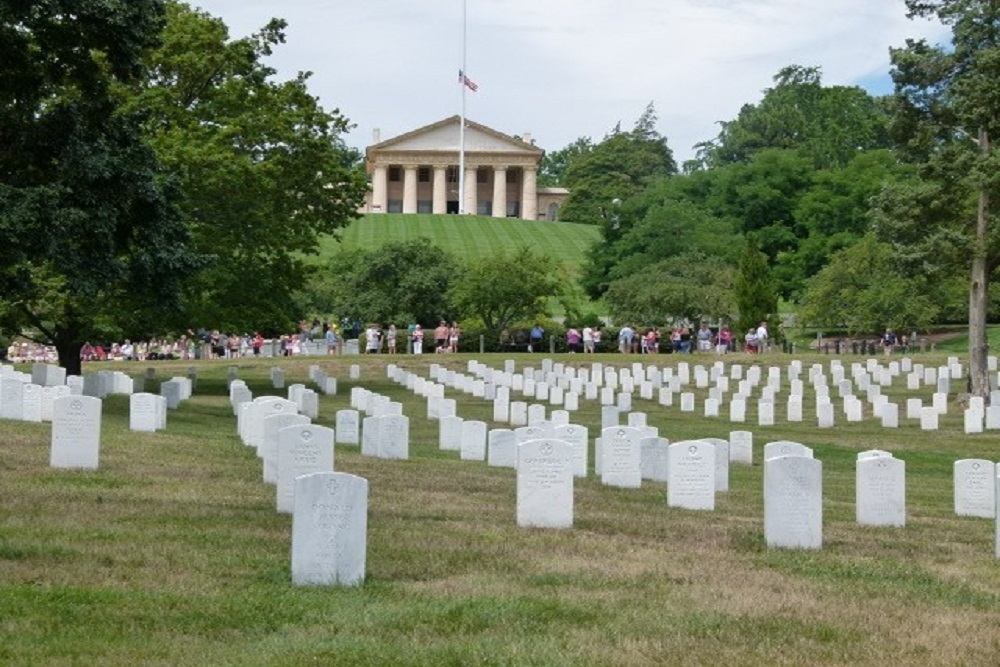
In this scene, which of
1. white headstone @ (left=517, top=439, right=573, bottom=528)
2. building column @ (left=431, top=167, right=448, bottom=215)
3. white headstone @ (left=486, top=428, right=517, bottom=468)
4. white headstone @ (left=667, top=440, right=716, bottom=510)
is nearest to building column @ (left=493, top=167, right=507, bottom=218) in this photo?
building column @ (left=431, top=167, right=448, bottom=215)

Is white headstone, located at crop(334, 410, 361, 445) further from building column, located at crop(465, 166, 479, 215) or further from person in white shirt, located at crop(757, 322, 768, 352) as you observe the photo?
building column, located at crop(465, 166, 479, 215)

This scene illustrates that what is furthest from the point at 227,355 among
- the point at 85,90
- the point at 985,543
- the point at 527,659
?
the point at 527,659

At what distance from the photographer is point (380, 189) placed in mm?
133875

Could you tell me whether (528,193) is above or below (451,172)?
below

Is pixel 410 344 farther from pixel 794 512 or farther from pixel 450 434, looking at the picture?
pixel 794 512

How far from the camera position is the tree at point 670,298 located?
63469 mm

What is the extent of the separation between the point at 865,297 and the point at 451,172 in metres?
76.8

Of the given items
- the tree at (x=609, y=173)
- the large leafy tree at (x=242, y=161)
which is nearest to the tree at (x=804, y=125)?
the tree at (x=609, y=173)

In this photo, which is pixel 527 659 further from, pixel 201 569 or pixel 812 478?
pixel 812 478

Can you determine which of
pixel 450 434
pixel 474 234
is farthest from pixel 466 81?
pixel 450 434

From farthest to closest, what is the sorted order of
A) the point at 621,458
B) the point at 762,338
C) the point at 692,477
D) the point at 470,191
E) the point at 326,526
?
the point at 470,191 < the point at 762,338 < the point at 621,458 < the point at 692,477 < the point at 326,526

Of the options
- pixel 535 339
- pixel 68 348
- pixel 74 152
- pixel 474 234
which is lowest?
pixel 68 348

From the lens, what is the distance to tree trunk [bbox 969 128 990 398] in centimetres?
3559

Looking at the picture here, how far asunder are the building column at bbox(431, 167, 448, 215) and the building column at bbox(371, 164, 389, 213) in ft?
14.5
